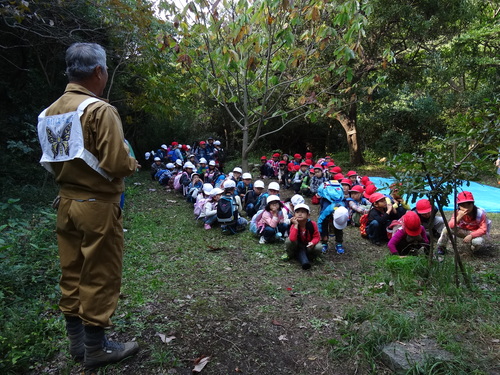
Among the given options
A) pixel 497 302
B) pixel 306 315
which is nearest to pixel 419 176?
pixel 497 302

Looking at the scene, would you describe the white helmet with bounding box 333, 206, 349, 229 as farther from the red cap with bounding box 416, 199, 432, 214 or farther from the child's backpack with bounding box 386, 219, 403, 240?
the red cap with bounding box 416, 199, 432, 214

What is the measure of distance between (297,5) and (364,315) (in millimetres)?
4631

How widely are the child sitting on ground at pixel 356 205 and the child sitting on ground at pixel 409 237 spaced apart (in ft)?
6.13

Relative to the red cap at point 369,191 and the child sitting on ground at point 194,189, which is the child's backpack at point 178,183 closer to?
the child sitting on ground at point 194,189

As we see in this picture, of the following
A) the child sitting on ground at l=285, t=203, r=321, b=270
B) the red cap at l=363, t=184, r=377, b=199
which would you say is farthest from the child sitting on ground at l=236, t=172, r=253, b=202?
the child sitting on ground at l=285, t=203, r=321, b=270

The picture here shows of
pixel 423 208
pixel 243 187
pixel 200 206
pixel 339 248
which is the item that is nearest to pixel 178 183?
pixel 243 187

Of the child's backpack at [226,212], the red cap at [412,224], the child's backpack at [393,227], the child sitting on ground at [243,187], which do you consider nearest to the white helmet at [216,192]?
the child's backpack at [226,212]

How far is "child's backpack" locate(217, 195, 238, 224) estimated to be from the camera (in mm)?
6590

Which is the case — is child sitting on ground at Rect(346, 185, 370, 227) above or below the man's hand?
below

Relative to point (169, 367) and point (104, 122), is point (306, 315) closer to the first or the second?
point (169, 367)

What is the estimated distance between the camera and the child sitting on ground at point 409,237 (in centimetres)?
488

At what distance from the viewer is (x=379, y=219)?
609cm

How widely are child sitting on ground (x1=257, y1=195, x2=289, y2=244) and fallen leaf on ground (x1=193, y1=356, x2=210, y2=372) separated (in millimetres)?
3482

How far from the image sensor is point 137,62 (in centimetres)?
916
